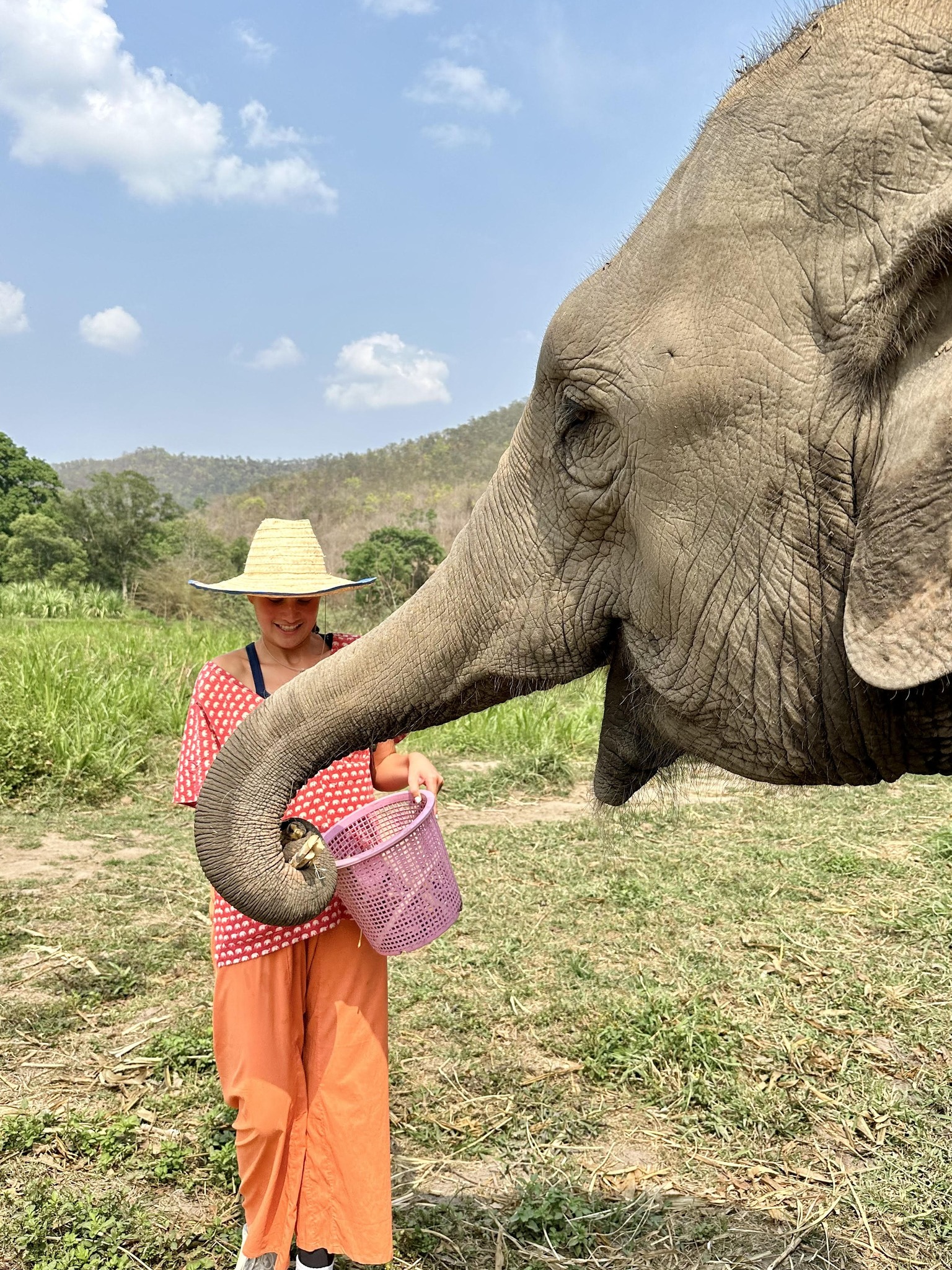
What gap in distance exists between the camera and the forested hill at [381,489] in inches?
1660

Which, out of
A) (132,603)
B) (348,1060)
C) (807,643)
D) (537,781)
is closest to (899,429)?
(807,643)

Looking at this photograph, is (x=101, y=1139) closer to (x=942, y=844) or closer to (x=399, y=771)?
(x=399, y=771)

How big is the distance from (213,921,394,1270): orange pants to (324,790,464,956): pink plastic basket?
0.24 m

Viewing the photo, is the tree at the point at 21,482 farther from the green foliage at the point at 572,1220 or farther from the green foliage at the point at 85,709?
the green foliage at the point at 572,1220

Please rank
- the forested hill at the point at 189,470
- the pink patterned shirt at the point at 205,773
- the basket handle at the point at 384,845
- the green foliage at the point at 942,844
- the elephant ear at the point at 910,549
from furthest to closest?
the forested hill at the point at 189,470 → the green foliage at the point at 942,844 → the pink patterned shirt at the point at 205,773 → the basket handle at the point at 384,845 → the elephant ear at the point at 910,549

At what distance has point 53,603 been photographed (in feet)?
65.4

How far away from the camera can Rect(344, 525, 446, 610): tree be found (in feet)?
68.4

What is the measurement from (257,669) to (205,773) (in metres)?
0.30

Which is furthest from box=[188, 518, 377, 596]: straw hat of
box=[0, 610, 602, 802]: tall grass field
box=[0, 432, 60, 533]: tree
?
box=[0, 432, 60, 533]: tree

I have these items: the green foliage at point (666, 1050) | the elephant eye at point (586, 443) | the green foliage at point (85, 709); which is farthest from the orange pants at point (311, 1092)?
the green foliage at point (85, 709)

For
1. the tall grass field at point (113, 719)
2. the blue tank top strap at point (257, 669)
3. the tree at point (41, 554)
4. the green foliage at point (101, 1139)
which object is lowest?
the green foliage at point (101, 1139)

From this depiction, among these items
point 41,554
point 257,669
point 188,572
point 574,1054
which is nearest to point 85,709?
point 574,1054

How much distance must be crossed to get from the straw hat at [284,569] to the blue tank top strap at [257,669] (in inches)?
5.9

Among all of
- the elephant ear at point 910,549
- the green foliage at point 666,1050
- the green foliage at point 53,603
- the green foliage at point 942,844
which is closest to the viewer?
the elephant ear at point 910,549
